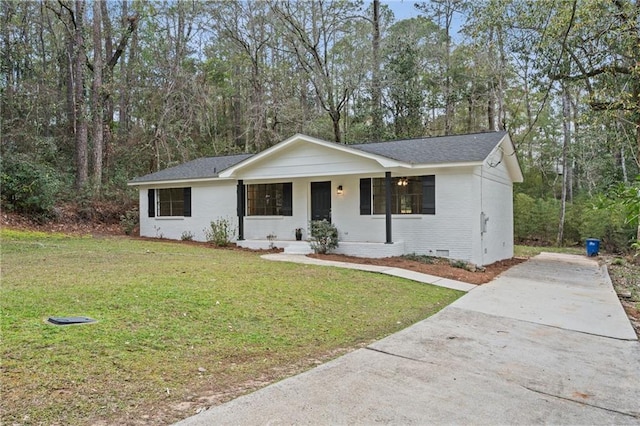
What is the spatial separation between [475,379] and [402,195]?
28.7ft

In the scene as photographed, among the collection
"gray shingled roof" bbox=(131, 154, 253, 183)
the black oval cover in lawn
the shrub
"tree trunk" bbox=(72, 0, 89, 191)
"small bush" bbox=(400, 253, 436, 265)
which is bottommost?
"small bush" bbox=(400, 253, 436, 265)

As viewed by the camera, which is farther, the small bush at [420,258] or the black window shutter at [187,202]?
the black window shutter at [187,202]

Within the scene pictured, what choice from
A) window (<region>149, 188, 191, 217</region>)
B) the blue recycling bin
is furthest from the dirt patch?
window (<region>149, 188, 191, 217</region>)

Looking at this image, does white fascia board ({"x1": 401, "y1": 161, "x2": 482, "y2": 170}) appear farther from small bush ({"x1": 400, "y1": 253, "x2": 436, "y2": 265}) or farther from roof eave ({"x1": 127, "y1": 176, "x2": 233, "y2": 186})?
roof eave ({"x1": 127, "y1": 176, "x2": 233, "y2": 186})

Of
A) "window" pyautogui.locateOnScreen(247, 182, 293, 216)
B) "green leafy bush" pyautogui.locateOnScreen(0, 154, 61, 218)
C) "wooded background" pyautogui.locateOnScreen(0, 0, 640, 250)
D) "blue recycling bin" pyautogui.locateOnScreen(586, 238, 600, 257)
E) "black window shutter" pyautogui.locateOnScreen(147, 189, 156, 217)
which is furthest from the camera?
"wooded background" pyautogui.locateOnScreen(0, 0, 640, 250)

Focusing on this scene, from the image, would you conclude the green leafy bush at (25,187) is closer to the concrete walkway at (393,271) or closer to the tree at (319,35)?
the concrete walkway at (393,271)

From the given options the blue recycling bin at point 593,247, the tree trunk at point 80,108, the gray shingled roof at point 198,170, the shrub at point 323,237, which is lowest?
the blue recycling bin at point 593,247

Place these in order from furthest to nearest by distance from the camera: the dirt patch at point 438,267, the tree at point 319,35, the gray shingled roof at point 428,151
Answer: the tree at point 319,35
the gray shingled roof at point 428,151
the dirt patch at point 438,267

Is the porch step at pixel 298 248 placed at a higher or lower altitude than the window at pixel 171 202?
lower

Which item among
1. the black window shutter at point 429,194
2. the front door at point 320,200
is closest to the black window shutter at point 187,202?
the front door at point 320,200

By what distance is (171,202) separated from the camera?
1580 centimetres

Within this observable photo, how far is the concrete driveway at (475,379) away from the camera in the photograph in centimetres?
284

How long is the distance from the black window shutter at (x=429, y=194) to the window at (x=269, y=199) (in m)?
4.56

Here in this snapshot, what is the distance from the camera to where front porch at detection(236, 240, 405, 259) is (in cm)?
1120
